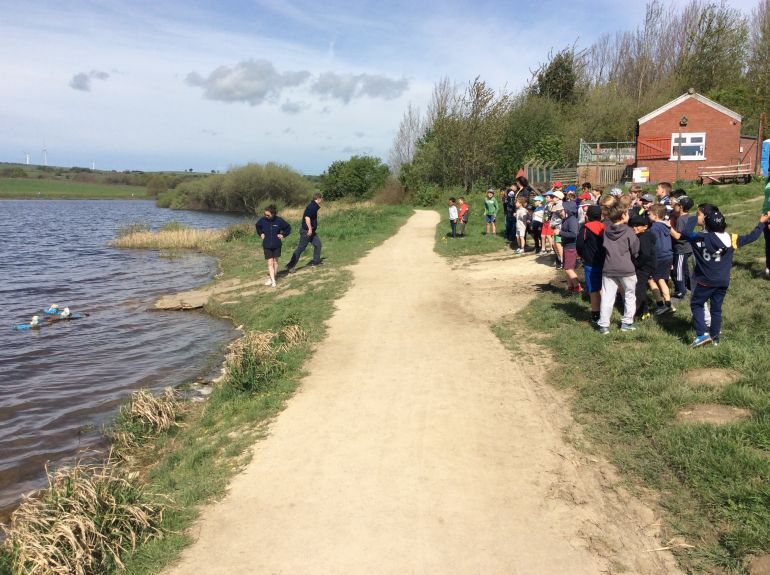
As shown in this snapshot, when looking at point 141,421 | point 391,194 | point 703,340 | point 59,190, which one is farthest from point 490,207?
point 59,190

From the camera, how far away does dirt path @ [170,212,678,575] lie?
13.2 ft

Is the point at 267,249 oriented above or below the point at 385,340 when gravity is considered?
above

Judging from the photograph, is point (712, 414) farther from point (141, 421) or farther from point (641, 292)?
point (141, 421)

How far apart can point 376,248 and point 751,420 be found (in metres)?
14.9

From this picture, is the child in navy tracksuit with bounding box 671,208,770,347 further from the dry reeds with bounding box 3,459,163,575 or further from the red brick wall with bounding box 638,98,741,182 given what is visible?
the red brick wall with bounding box 638,98,741,182

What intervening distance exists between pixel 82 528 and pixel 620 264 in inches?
272

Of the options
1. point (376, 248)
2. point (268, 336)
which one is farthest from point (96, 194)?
point (268, 336)

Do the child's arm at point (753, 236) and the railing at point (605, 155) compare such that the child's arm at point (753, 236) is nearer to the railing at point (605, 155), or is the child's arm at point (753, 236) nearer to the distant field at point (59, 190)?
the railing at point (605, 155)

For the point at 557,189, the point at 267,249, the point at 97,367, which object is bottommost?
the point at 97,367

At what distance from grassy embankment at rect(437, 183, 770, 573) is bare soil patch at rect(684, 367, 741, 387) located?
0.07 ft

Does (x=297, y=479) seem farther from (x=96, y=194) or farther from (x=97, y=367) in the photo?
(x=96, y=194)

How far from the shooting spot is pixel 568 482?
487 cm

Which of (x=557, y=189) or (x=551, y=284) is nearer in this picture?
(x=551, y=284)

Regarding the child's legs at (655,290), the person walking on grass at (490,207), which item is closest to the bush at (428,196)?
the person walking on grass at (490,207)
